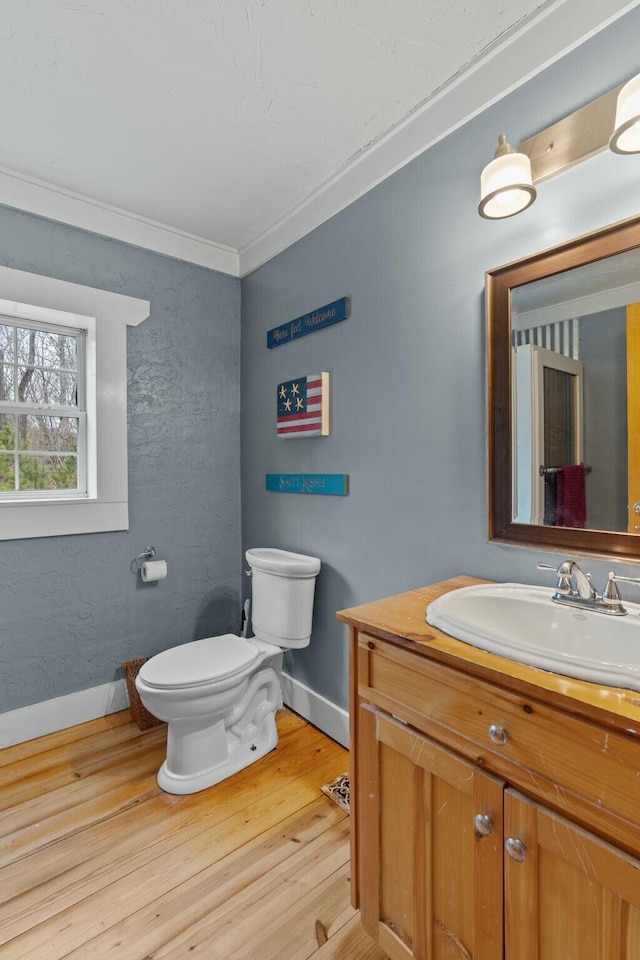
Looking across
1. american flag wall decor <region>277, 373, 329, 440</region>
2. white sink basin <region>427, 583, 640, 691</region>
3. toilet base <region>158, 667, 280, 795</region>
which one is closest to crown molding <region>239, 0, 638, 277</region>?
american flag wall decor <region>277, 373, 329, 440</region>

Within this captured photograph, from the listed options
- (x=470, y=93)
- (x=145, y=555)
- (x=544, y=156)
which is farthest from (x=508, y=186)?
(x=145, y=555)

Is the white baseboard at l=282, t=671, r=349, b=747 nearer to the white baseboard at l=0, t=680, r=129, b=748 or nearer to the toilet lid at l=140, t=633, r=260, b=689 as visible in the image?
the toilet lid at l=140, t=633, r=260, b=689

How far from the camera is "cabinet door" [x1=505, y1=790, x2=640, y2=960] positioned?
0.68m

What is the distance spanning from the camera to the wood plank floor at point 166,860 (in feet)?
3.91

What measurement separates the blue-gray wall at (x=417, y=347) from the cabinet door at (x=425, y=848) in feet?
1.97

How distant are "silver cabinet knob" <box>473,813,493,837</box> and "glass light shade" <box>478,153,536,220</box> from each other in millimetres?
1392

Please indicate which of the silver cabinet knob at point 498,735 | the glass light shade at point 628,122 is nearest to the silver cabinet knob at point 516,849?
the silver cabinet knob at point 498,735

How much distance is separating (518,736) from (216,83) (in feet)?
6.49

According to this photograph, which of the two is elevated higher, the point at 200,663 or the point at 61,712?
the point at 200,663

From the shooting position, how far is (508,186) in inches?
45.9

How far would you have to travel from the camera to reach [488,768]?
857 mm

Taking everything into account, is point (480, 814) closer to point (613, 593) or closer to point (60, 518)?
point (613, 593)

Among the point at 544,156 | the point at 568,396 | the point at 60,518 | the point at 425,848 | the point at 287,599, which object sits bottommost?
the point at 425,848

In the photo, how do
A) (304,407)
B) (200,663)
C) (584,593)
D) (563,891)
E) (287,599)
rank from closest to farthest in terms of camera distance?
(563,891), (584,593), (200,663), (287,599), (304,407)
